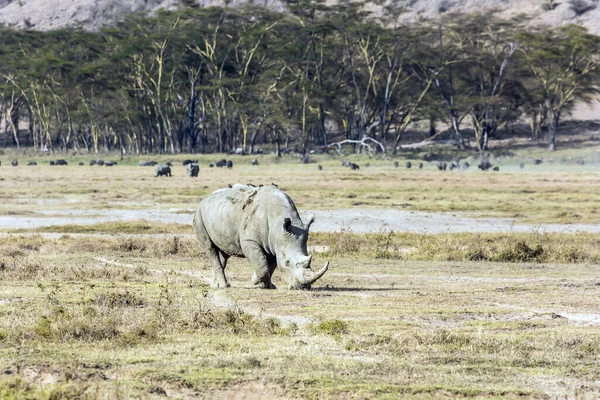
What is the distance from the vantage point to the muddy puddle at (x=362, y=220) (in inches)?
1040

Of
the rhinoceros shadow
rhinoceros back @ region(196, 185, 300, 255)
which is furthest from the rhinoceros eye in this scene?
the rhinoceros shadow

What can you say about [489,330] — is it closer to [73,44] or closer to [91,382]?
[91,382]

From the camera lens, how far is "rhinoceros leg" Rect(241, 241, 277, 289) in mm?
13930

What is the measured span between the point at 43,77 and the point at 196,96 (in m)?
11.9

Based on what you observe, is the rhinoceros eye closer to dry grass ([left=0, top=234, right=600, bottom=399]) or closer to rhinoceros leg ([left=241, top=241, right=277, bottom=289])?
rhinoceros leg ([left=241, top=241, right=277, bottom=289])

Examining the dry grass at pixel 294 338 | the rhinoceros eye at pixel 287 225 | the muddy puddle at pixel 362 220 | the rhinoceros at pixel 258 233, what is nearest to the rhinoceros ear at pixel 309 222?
the rhinoceros at pixel 258 233

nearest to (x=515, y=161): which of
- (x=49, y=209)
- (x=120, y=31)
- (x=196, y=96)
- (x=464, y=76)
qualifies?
(x=464, y=76)

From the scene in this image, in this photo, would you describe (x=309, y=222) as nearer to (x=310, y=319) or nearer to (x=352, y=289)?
(x=352, y=289)

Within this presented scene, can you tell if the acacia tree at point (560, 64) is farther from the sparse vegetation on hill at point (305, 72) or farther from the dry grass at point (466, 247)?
the dry grass at point (466, 247)

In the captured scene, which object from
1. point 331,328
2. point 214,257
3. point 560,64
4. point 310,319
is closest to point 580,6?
point 560,64

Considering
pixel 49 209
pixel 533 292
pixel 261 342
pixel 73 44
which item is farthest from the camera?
pixel 73 44

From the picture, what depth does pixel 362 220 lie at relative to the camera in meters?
28.9

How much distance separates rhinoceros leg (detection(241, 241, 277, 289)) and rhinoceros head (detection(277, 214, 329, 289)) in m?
0.34

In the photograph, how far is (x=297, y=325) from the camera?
10750 millimetres
